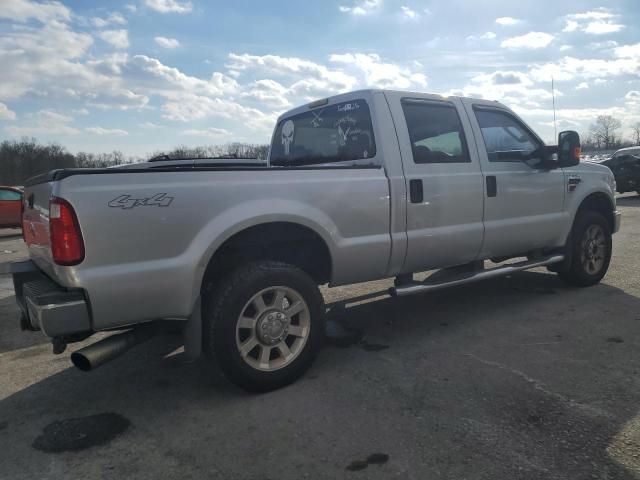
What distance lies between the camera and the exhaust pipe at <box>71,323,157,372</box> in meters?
2.70

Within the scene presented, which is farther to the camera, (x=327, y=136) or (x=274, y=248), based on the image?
(x=327, y=136)

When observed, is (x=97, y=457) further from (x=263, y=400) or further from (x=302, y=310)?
(x=302, y=310)

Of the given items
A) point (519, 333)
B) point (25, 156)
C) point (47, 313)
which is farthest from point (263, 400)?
point (25, 156)

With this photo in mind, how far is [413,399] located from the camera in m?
3.05

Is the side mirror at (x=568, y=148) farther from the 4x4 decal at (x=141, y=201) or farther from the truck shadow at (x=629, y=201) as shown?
the truck shadow at (x=629, y=201)

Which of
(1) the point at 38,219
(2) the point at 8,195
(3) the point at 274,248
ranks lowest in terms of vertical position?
(3) the point at 274,248

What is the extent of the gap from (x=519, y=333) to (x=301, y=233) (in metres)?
2.12

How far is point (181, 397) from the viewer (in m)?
3.29

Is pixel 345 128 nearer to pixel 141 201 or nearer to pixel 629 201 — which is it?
pixel 141 201

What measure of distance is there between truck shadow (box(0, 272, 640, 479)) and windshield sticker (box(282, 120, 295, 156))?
164 cm

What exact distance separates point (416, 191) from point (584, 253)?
2.71m

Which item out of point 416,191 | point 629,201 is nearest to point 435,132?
point 416,191

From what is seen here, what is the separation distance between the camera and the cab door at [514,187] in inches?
→ 178

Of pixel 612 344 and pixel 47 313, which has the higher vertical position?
pixel 47 313
